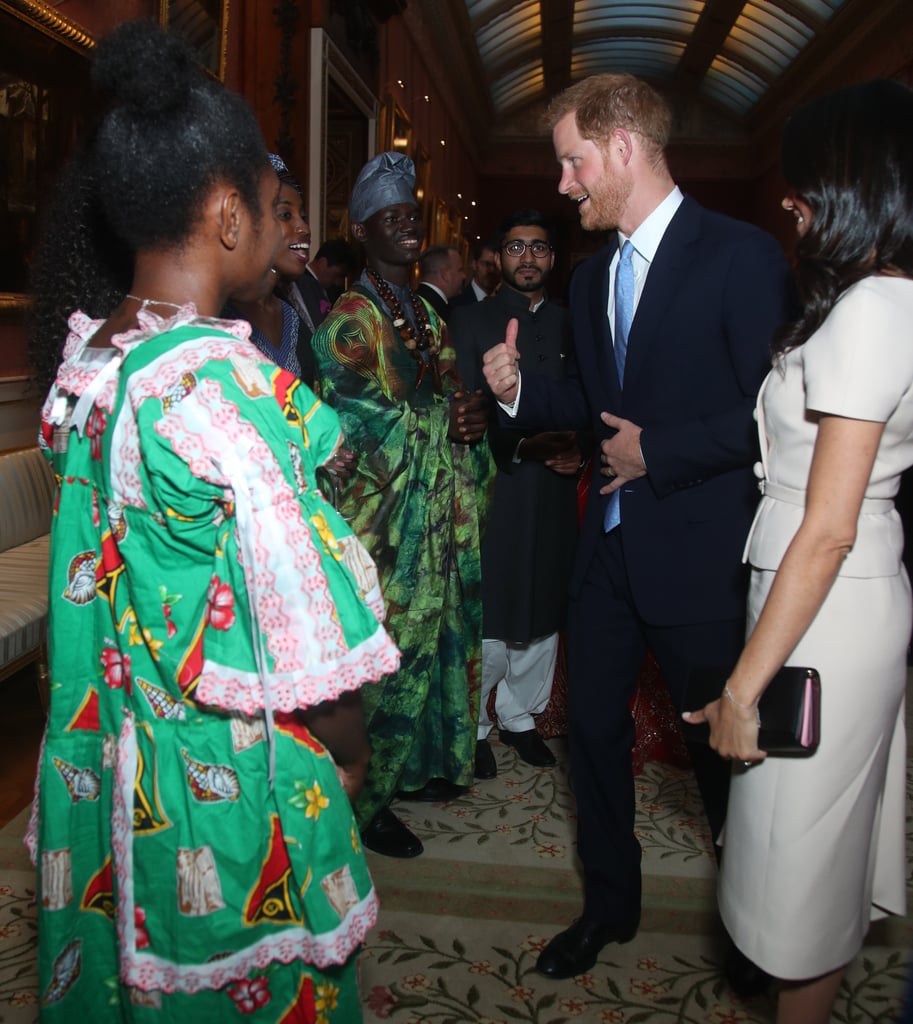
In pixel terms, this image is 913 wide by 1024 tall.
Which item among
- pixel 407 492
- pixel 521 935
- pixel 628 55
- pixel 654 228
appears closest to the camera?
pixel 654 228

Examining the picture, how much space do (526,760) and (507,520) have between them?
93 centimetres

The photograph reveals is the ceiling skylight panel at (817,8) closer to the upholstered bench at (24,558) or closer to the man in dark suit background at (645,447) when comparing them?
the upholstered bench at (24,558)

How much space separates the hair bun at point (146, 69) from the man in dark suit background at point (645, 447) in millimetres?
1254

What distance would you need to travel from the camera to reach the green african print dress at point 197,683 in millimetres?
1133

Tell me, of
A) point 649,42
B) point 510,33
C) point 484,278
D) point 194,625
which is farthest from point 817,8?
point 194,625

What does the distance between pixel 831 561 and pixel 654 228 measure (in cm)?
105

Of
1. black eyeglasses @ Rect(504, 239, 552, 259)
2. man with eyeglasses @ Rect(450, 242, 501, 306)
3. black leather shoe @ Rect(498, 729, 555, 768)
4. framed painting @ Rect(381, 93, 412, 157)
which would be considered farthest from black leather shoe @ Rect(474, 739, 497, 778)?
framed painting @ Rect(381, 93, 412, 157)

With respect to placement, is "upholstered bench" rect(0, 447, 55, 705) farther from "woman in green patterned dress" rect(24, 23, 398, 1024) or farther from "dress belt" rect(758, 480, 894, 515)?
"dress belt" rect(758, 480, 894, 515)

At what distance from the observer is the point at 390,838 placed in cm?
300

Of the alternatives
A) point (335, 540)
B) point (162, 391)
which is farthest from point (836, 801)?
point (162, 391)

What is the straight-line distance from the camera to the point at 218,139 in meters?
1.20

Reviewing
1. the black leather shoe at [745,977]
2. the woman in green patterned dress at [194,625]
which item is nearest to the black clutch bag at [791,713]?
the woman in green patterned dress at [194,625]

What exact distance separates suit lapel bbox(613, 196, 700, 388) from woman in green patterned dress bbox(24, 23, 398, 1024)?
1086 mm

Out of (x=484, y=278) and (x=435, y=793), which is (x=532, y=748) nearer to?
(x=435, y=793)
